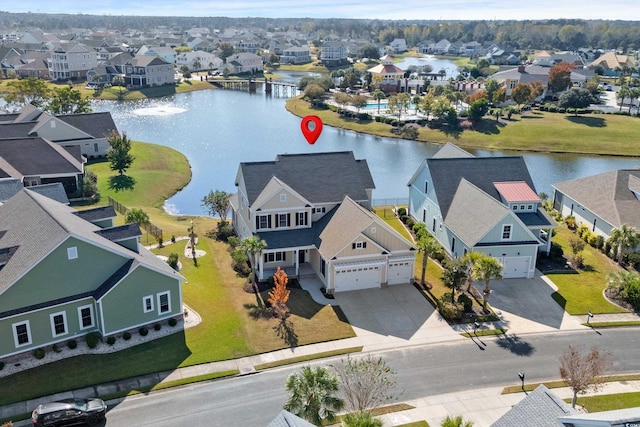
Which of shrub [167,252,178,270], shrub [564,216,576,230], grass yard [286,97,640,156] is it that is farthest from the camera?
grass yard [286,97,640,156]

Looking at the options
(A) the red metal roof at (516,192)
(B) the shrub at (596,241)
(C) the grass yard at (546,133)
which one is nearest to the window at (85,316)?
(A) the red metal roof at (516,192)

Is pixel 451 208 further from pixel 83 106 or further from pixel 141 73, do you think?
pixel 141 73

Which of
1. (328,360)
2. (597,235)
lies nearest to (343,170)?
(328,360)

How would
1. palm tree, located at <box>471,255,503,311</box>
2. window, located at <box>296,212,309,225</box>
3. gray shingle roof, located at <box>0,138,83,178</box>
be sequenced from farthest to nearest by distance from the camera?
gray shingle roof, located at <box>0,138,83,178</box>
window, located at <box>296,212,309,225</box>
palm tree, located at <box>471,255,503,311</box>

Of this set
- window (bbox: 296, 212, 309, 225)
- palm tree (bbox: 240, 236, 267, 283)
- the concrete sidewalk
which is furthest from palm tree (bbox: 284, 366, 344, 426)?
window (bbox: 296, 212, 309, 225)

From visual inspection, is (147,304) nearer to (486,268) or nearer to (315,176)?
(315,176)

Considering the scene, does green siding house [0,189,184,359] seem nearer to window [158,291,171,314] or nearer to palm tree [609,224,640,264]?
window [158,291,171,314]

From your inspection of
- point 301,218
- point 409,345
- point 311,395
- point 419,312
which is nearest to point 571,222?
point 419,312

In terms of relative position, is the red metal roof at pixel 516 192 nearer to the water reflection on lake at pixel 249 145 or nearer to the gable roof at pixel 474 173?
the gable roof at pixel 474 173
